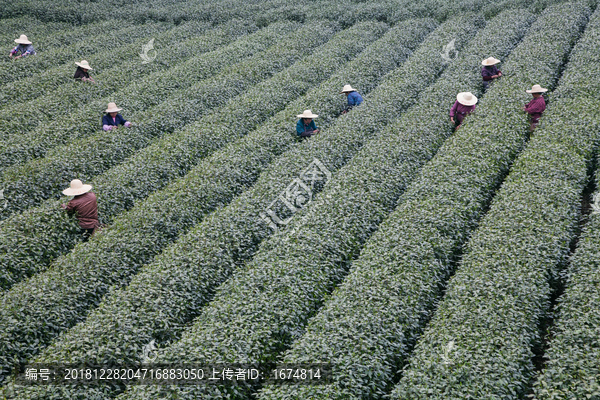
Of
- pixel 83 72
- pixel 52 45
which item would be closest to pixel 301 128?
pixel 83 72

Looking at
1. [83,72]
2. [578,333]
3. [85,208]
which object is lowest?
[83,72]

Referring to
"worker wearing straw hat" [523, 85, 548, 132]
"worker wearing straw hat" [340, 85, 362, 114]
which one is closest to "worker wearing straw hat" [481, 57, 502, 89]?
"worker wearing straw hat" [523, 85, 548, 132]

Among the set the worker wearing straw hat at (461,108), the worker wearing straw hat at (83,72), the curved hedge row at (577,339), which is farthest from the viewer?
the worker wearing straw hat at (83,72)

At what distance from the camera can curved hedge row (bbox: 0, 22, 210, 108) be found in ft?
58.9

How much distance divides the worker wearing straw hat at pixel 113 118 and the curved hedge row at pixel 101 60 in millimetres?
2416

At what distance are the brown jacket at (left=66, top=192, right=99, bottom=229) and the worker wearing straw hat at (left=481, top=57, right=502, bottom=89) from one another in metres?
12.4

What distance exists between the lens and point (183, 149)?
13.8 metres

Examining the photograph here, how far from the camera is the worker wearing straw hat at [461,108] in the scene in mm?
14682

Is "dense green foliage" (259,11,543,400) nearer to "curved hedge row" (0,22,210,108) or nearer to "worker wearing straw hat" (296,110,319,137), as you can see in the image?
"worker wearing straw hat" (296,110,319,137)

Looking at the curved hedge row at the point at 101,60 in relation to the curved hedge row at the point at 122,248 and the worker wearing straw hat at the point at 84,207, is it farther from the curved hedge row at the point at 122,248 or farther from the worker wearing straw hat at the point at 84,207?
the curved hedge row at the point at 122,248

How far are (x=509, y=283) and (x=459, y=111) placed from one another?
7.75 meters

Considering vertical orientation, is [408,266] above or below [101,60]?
above

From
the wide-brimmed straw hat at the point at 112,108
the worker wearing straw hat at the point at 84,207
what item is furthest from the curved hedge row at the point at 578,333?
the wide-brimmed straw hat at the point at 112,108

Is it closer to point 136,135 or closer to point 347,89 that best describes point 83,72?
point 136,135
